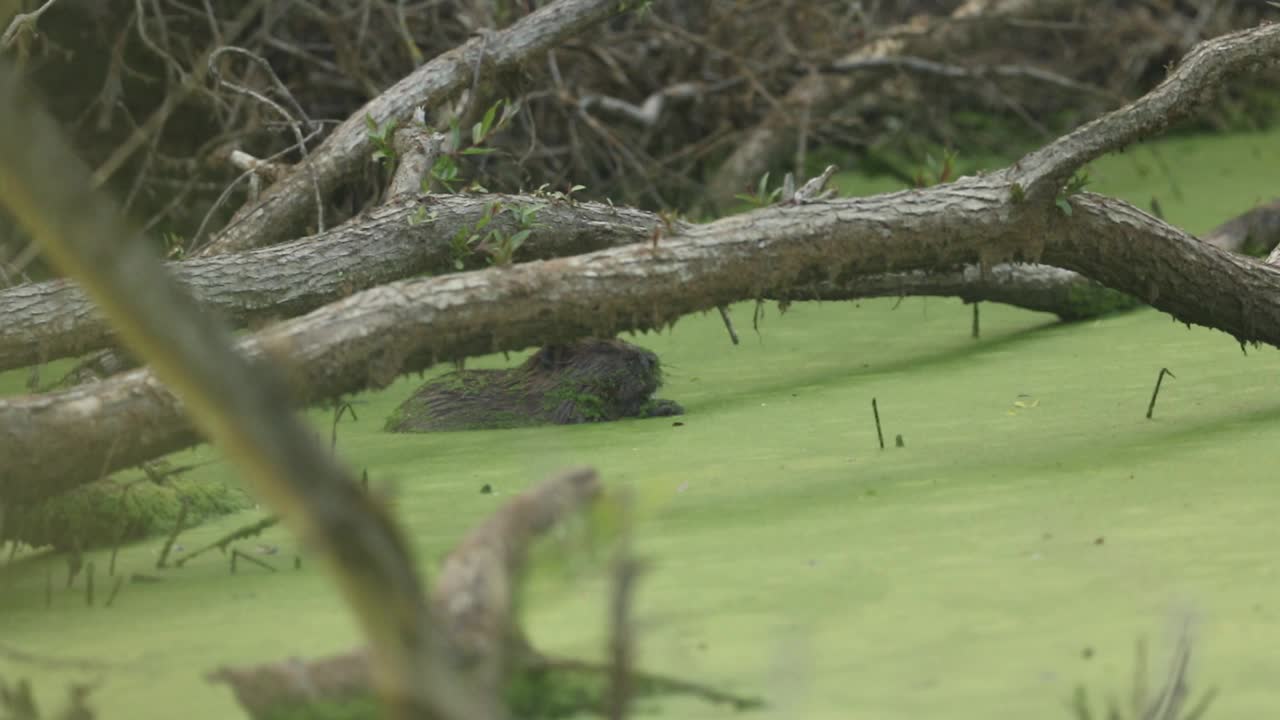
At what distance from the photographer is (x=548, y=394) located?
4.45m

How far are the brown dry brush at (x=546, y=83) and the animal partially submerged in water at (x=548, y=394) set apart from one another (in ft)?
5.97

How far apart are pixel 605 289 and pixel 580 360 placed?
1.27 meters

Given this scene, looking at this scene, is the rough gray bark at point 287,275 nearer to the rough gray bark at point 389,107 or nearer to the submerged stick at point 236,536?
the rough gray bark at point 389,107

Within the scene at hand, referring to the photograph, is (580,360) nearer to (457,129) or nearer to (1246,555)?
(457,129)

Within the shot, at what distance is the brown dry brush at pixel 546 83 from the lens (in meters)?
6.56

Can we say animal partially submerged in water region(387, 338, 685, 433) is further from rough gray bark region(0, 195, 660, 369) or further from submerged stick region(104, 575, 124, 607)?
submerged stick region(104, 575, 124, 607)

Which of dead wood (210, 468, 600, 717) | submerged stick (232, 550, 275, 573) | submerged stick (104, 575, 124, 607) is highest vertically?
dead wood (210, 468, 600, 717)

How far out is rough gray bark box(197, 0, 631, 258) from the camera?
4.70m

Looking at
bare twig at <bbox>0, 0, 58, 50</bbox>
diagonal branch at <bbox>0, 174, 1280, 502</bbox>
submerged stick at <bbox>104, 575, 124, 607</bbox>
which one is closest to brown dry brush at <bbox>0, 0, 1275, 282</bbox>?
bare twig at <bbox>0, 0, 58, 50</bbox>

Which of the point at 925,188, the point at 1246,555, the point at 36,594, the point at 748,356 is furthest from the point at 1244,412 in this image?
the point at 36,594

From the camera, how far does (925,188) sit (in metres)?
3.87

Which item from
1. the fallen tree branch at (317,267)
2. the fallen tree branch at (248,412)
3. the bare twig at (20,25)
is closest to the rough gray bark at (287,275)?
the fallen tree branch at (317,267)

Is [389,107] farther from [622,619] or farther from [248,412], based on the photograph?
[248,412]

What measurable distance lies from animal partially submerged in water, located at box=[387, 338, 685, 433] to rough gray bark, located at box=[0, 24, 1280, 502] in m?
0.50
